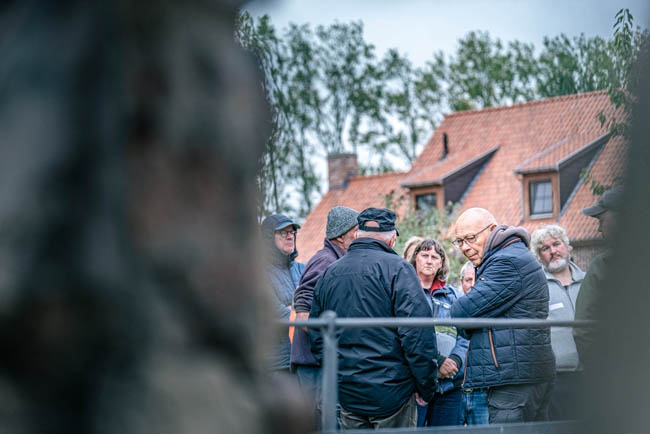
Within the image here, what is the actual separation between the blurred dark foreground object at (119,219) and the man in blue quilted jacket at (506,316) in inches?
162

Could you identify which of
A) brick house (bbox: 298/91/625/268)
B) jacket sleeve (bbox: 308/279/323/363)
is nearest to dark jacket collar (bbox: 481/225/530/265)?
jacket sleeve (bbox: 308/279/323/363)

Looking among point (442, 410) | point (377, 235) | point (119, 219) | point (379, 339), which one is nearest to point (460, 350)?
point (442, 410)

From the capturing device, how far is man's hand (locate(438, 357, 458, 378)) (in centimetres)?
562

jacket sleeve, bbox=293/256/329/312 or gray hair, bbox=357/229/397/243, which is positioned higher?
gray hair, bbox=357/229/397/243

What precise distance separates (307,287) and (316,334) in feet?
4.65

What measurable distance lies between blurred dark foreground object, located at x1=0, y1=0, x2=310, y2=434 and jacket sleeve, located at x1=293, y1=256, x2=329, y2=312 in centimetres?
495

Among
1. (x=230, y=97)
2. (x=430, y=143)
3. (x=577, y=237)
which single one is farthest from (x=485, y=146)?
(x=230, y=97)

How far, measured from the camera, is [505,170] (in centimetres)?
3756

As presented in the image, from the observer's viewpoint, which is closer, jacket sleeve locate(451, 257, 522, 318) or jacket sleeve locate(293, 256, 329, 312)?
jacket sleeve locate(451, 257, 522, 318)

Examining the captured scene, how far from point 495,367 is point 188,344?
4220mm

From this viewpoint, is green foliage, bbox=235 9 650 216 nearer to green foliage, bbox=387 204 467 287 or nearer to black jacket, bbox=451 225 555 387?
green foliage, bbox=387 204 467 287

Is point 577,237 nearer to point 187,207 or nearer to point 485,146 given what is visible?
point 485,146

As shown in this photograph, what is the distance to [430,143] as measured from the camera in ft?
131

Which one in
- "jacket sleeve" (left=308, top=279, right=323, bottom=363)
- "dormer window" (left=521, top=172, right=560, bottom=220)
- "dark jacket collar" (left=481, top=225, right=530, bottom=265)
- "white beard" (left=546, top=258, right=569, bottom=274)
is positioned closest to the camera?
"jacket sleeve" (left=308, top=279, right=323, bottom=363)
